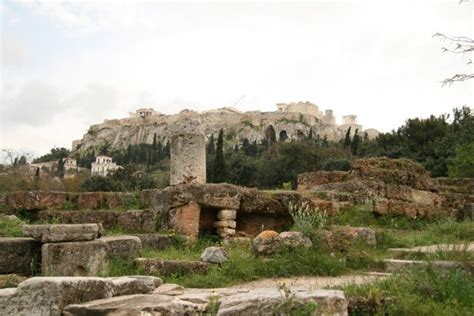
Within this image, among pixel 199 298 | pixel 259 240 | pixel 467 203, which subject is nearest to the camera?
pixel 199 298

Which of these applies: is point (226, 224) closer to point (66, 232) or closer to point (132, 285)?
point (66, 232)

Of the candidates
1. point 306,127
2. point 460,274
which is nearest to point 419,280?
point 460,274

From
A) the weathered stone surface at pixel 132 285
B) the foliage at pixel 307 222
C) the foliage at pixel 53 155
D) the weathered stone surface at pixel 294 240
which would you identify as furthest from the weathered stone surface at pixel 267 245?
the foliage at pixel 53 155

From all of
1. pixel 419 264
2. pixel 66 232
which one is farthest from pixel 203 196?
pixel 419 264

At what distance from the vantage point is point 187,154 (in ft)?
42.7

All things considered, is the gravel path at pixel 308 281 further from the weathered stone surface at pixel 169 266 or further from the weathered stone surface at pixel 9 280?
the weathered stone surface at pixel 9 280

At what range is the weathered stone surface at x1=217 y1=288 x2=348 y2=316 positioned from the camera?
189 inches

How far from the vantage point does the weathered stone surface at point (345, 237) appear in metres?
9.53

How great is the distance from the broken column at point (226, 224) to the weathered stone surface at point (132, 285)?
5085mm

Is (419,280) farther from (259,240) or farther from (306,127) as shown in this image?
(306,127)

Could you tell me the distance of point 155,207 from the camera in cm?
1200

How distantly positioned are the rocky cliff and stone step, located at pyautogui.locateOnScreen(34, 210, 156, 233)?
112m

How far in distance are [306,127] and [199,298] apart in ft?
430

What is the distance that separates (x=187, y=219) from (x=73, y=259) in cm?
398
